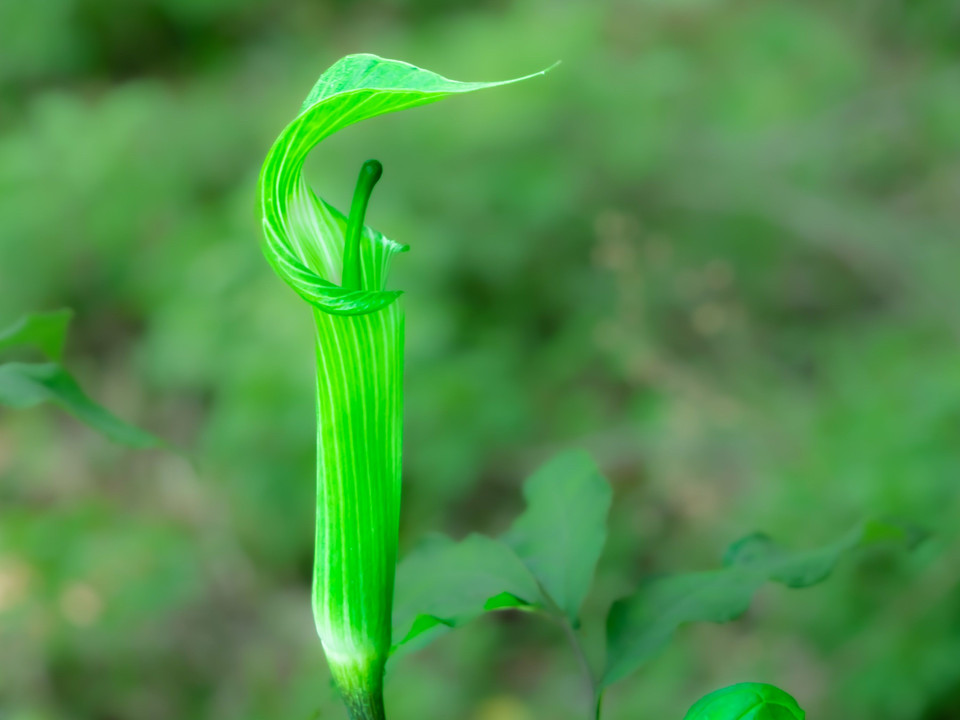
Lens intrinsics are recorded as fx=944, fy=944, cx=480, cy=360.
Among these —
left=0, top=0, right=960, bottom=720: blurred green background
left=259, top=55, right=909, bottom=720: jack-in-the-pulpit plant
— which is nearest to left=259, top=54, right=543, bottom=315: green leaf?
left=259, top=55, right=909, bottom=720: jack-in-the-pulpit plant

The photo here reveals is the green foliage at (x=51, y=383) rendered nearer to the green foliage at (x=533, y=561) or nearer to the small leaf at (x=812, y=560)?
the green foliage at (x=533, y=561)

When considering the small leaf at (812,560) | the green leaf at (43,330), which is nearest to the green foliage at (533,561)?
the small leaf at (812,560)

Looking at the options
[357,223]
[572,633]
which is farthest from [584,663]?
[357,223]

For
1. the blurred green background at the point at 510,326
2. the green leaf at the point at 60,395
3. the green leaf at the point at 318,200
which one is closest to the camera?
the green leaf at the point at 318,200

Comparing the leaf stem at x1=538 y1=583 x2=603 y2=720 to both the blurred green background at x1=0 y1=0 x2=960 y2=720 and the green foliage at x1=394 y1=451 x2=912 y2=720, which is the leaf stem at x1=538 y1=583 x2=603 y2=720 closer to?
the green foliage at x1=394 y1=451 x2=912 y2=720

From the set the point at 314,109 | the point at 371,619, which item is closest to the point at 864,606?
the point at 371,619

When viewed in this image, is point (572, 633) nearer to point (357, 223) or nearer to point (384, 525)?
point (384, 525)
